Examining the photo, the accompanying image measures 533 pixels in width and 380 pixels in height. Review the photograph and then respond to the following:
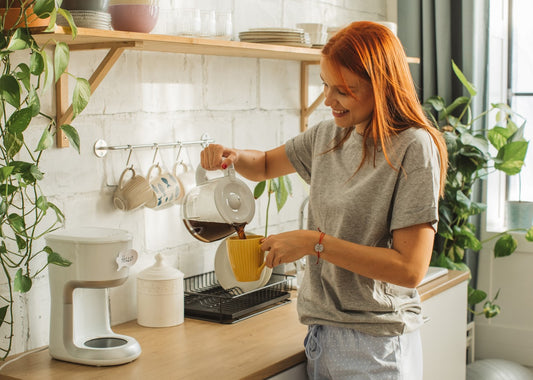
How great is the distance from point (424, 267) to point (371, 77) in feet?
1.36

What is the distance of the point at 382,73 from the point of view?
157cm

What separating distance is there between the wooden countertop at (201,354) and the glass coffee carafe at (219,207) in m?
0.27

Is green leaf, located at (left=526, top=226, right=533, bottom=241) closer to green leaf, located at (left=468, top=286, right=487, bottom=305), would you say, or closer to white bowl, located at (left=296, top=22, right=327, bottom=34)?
green leaf, located at (left=468, top=286, right=487, bottom=305)

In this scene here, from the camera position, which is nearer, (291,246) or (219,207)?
(291,246)

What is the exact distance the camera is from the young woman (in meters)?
1.55

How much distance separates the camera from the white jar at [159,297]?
2.03m

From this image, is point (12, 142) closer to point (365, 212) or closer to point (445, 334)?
point (365, 212)

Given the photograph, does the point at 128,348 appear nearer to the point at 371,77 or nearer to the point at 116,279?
the point at 116,279

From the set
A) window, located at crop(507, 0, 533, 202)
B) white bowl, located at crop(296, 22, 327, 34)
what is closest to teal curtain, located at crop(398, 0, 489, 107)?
window, located at crop(507, 0, 533, 202)

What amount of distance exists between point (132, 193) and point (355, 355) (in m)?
0.77

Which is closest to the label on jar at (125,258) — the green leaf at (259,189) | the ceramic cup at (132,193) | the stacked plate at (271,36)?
the ceramic cup at (132,193)

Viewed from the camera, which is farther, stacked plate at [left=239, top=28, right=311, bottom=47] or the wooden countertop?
stacked plate at [left=239, top=28, right=311, bottom=47]

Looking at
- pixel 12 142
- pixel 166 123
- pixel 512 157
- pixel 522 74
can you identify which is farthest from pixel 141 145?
pixel 522 74

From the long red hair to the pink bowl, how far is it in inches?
18.8
